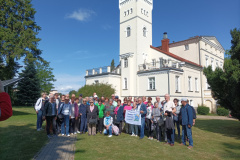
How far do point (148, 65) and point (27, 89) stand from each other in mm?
20816

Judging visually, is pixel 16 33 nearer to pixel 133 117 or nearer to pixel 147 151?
pixel 133 117

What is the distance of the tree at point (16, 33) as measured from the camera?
17297 mm

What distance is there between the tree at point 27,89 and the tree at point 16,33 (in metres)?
10.8

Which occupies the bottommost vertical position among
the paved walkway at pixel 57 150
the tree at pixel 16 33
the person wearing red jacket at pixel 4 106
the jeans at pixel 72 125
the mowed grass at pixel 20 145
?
the paved walkway at pixel 57 150

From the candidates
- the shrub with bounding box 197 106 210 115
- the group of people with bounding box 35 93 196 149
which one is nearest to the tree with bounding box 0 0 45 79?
the group of people with bounding box 35 93 196 149

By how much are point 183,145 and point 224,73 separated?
566 cm

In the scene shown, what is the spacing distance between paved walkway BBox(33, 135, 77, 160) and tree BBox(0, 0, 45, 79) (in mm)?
13092

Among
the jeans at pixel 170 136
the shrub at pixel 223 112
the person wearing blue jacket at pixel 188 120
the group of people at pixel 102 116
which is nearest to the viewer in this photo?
the person wearing blue jacket at pixel 188 120

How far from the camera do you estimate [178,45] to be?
33594 millimetres

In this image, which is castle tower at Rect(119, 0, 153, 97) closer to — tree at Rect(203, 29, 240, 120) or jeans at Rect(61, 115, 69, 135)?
tree at Rect(203, 29, 240, 120)

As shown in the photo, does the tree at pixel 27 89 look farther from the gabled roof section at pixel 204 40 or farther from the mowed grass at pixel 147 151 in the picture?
the mowed grass at pixel 147 151

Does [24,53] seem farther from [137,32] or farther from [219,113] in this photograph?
[219,113]

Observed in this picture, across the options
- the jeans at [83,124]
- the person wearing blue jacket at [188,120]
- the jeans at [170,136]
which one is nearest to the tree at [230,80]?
the person wearing blue jacket at [188,120]

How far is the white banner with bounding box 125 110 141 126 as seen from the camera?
29.8 feet
